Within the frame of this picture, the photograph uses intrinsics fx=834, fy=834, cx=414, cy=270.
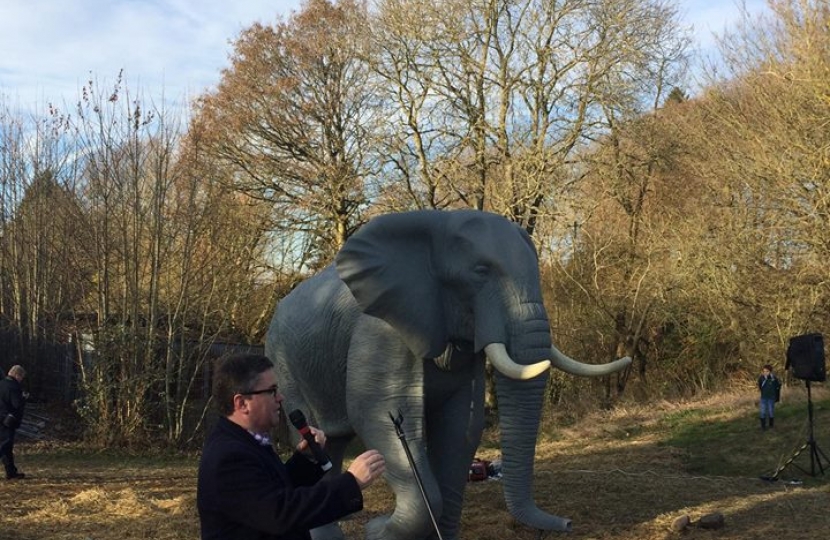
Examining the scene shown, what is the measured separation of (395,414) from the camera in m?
5.04

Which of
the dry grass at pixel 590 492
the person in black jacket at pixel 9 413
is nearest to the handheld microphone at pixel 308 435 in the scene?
the dry grass at pixel 590 492

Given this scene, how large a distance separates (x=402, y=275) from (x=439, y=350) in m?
0.50

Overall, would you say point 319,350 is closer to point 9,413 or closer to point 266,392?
point 266,392

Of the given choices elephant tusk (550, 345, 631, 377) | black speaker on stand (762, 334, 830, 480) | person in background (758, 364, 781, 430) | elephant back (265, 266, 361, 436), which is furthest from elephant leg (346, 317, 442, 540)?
person in background (758, 364, 781, 430)

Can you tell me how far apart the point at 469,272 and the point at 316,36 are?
54.3ft

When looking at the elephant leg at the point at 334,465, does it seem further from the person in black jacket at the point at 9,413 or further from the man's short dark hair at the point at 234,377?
the person in black jacket at the point at 9,413

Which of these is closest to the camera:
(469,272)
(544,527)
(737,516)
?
(469,272)

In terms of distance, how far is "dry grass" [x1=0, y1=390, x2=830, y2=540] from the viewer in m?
7.15

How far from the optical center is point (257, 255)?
62.0 ft

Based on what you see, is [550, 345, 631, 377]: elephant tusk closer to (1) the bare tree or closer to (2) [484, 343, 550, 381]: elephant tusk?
(2) [484, 343, 550, 381]: elephant tusk

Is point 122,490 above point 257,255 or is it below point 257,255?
below

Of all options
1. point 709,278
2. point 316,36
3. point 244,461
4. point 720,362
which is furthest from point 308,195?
point 244,461

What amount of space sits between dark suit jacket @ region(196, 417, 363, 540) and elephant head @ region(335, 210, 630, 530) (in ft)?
7.72

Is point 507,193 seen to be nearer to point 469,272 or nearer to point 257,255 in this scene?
point 257,255
